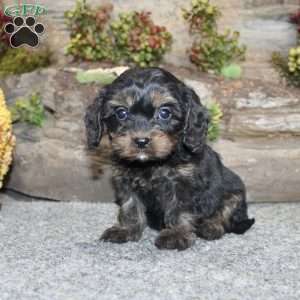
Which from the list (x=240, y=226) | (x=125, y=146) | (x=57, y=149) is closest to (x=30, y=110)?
(x=57, y=149)

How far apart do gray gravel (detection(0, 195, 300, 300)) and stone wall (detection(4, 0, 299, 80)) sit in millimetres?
2241

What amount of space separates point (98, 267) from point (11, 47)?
13.8 feet

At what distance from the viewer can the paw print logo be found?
8.45 metres

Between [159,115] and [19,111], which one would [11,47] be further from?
[159,115]

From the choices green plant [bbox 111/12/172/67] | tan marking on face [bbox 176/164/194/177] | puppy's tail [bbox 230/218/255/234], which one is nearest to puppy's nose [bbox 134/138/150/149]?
tan marking on face [bbox 176/164/194/177]

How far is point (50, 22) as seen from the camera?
8.72 m

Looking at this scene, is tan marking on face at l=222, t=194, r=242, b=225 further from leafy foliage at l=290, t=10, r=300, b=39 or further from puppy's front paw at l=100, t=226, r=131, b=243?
leafy foliage at l=290, t=10, r=300, b=39

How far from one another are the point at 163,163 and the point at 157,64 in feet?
8.71

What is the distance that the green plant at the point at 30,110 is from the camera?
8117mm

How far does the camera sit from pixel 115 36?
841 cm

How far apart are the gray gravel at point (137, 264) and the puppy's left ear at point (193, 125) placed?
1.01 m

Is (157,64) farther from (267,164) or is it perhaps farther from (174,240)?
(174,240)

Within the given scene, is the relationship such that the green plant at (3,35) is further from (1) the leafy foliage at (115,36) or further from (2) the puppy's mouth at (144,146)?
(2) the puppy's mouth at (144,146)

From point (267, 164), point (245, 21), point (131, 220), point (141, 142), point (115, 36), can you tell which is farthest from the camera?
point (115, 36)
